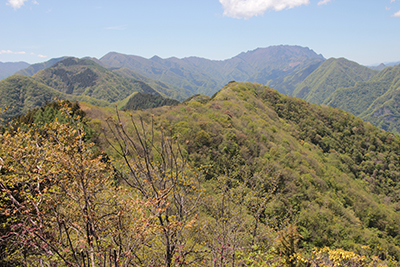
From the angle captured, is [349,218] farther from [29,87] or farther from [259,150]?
[29,87]

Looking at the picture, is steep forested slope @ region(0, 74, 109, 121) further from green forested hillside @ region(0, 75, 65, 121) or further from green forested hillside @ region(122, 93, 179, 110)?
green forested hillside @ region(122, 93, 179, 110)

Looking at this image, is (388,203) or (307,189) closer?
(307,189)

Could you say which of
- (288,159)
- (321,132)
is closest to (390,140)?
(321,132)

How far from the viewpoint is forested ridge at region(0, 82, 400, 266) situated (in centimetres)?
430

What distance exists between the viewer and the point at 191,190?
7215 mm

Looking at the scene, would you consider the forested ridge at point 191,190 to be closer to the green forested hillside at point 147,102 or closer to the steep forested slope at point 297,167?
the steep forested slope at point 297,167

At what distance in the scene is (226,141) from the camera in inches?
1178

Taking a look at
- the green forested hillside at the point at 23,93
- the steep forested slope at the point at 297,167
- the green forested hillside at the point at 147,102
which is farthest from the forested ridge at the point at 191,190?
the green forested hillside at the point at 23,93

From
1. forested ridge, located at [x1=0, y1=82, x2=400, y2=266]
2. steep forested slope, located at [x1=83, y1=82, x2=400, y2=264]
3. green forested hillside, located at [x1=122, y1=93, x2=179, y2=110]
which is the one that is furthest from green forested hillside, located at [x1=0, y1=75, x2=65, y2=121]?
forested ridge, located at [x1=0, y1=82, x2=400, y2=266]

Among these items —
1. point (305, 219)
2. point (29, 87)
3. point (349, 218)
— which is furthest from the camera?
point (29, 87)

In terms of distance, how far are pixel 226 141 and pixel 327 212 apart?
14637 mm

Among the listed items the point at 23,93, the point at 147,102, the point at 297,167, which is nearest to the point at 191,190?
the point at 297,167

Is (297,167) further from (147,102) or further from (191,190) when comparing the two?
(147,102)

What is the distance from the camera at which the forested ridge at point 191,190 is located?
14.1 ft
